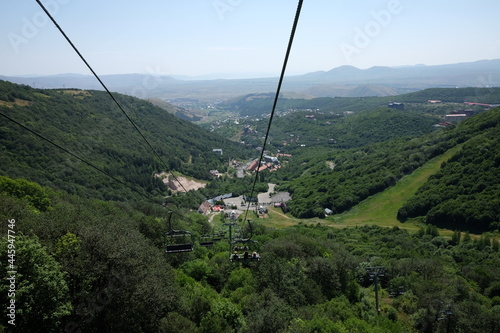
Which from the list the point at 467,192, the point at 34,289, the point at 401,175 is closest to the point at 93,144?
the point at 34,289

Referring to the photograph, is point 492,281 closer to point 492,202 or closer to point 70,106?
point 492,202

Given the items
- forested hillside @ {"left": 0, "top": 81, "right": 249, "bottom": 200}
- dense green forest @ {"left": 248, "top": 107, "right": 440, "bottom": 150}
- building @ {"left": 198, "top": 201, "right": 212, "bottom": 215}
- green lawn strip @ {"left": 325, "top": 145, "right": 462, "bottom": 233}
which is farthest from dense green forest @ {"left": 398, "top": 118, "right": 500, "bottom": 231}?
A: dense green forest @ {"left": 248, "top": 107, "right": 440, "bottom": 150}

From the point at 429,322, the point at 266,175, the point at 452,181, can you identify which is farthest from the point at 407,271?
the point at 266,175

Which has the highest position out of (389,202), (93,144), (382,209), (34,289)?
(34,289)

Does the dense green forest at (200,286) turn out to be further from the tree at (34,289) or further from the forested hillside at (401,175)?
the forested hillside at (401,175)

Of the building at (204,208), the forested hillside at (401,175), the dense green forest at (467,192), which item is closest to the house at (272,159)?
the forested hillside at (401,175)

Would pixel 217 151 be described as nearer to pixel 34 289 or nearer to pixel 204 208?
pixel 204 208
